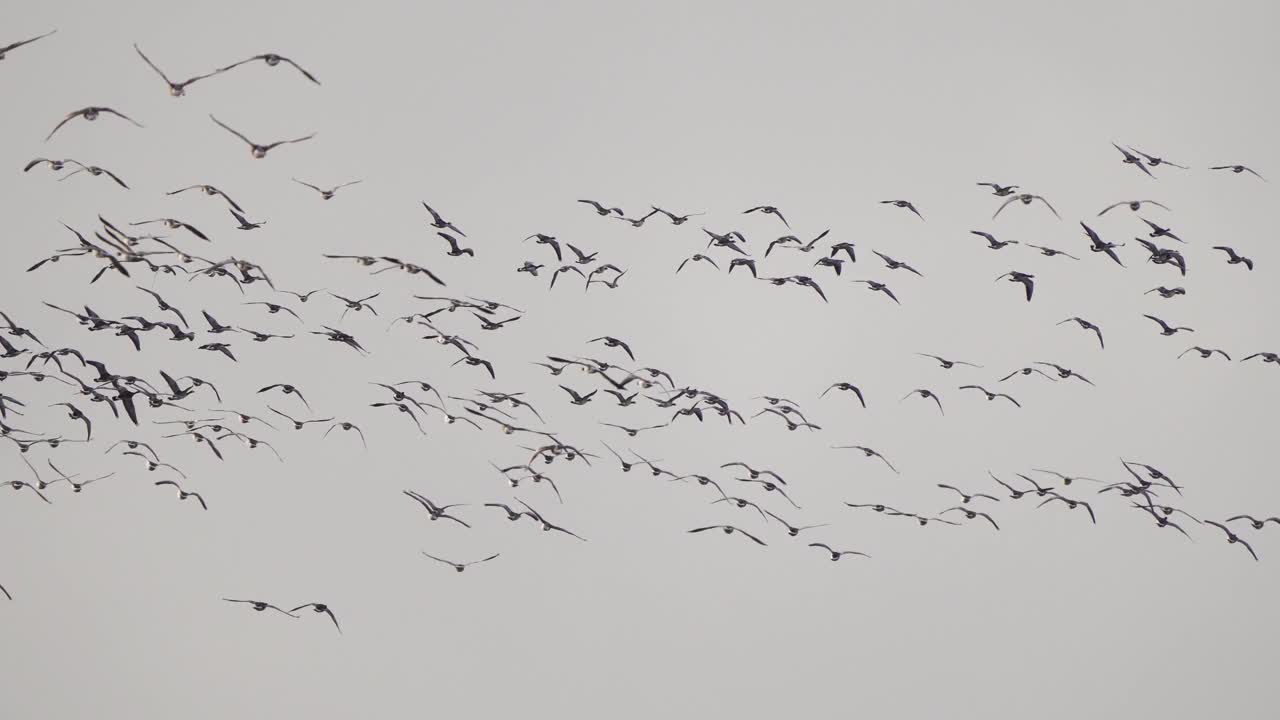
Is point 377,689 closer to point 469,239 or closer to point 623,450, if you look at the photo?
point 623,450

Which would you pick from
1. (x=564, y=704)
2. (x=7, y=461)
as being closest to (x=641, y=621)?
(x=564, y=704)

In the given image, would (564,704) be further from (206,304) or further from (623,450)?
(206,304)

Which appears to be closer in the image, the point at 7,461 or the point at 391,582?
the point at 7,461

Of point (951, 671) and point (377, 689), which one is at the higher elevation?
point (951, 671)

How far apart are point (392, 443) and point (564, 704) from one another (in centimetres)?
1398

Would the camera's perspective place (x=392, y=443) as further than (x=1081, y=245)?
Yes

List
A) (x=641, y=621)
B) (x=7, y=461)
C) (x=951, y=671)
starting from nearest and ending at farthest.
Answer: (x=7, y=461) → (x=951, y=671) → (x=641, y=621)

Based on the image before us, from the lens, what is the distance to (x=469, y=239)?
6181cm

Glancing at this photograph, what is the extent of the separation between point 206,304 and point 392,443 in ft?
34.0

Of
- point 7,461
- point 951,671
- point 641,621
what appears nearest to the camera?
point 7,461

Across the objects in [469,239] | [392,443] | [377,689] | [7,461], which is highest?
[469,239]

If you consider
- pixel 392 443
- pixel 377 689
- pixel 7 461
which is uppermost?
pixel 392 443

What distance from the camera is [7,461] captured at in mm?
55000

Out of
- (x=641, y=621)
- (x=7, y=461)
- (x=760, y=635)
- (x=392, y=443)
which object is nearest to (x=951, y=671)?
(x=760, y=635)
